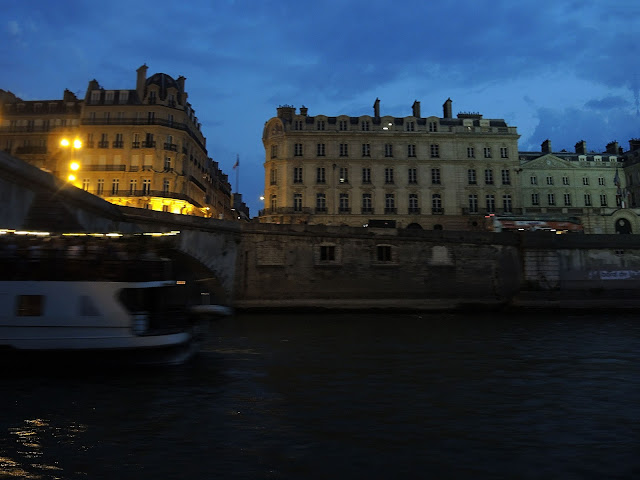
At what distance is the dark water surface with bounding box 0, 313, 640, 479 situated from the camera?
20.4 ft

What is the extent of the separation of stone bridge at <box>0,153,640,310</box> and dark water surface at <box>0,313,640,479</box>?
42.6ft

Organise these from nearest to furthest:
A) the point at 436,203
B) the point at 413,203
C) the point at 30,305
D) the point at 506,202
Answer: the point at 30,305 < the point at 413,203 < the point at 436,203 < the point at 506,202

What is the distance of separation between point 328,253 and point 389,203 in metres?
21.1

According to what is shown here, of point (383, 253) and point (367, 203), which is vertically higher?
point (367, 203)

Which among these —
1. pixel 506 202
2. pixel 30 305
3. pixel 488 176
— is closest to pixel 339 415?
pixel 30 305

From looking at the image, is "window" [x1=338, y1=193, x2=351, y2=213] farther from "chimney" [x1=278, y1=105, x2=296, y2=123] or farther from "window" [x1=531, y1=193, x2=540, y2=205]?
"window" [x1=531, y1=193, x2=540, y2=205]

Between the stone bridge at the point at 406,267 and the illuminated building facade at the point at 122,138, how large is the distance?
18.5 metres

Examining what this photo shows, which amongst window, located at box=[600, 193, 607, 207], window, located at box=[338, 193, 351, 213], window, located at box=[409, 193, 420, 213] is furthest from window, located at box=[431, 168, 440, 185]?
window, located at box=[600, 193, 607, 207]

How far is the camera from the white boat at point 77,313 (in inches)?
460

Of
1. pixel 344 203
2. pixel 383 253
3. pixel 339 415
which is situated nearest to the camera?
pixel 339 415

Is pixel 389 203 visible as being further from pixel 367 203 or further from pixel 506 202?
pixel 506 202

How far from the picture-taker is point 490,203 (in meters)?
49.2

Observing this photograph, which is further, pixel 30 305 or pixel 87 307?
pixel 87 307

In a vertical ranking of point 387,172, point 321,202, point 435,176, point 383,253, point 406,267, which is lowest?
point 406,267
